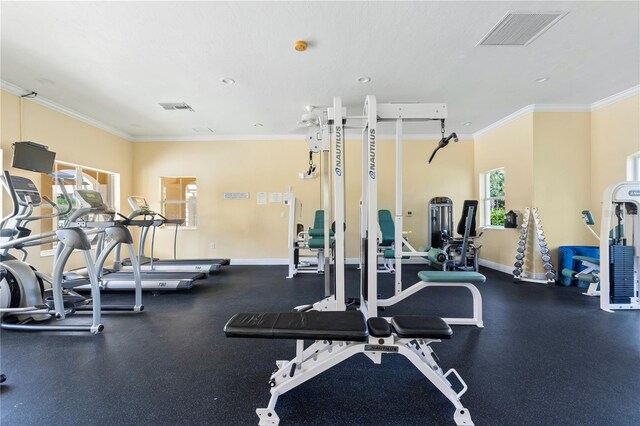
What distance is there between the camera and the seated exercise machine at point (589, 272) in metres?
3.48

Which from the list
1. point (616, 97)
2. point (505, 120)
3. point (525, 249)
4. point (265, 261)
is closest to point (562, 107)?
point (616, 97)

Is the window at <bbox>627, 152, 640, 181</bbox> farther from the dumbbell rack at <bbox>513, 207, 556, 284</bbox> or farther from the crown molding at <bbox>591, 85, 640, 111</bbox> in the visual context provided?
the dumbbell rack at <bbox>513, 207, 556, 284</bbox>

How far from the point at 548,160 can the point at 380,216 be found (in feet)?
9.31

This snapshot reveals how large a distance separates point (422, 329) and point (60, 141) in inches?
227

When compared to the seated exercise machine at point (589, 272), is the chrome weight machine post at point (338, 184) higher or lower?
higher

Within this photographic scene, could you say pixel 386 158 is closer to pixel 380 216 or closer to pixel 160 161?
pixel 380 216

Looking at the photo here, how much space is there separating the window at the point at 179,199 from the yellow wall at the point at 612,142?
293 inches

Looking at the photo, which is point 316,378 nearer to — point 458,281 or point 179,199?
point 458,281

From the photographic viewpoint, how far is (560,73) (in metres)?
3.18

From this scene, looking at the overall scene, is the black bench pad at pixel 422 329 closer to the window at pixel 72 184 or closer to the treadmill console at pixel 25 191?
the treadmill console at pixel 25 191

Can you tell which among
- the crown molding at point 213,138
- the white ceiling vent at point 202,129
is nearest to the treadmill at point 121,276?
the white ceiling vent at point 202,129

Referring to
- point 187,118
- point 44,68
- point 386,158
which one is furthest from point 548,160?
point 44,68

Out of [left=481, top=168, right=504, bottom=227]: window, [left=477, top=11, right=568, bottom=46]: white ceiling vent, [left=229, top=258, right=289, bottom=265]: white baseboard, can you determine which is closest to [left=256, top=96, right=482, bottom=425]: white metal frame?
[left=477, top=11, right=568, bottom=46]: white ceiling vent

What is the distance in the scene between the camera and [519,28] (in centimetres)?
240
